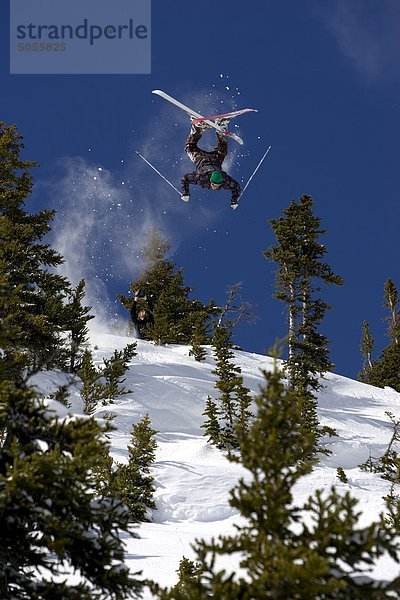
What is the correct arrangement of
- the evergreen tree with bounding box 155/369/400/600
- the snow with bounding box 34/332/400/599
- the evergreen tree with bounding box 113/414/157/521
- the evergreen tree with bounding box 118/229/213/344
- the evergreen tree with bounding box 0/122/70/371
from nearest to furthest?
1. the evergreen tree with bounding box 155/369/400/600
2. the snow with bounding box 34/332/400/599
3. the evergreen tree with bounding box 113/414/157/521
4. the evergreen tree with bounding box 0/122/70/371
5. the evergreen tree with bounding box 118/229/213/344

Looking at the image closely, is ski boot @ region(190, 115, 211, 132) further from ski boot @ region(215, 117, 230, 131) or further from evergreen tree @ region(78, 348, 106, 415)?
evergreen tree @ region(78, 348, 106, 415)

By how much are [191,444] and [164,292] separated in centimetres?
1754

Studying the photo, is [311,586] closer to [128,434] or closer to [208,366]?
[128,434]

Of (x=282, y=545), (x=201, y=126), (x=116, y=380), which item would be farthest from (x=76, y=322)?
(x=282, y=545)

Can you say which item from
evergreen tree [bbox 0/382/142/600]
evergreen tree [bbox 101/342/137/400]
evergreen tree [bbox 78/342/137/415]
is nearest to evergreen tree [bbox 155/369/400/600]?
evergreen tree [bbox 0/382/142/600]

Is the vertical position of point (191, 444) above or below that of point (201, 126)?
below

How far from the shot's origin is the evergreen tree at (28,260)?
1936 centimetres

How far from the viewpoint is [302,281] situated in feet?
87.6

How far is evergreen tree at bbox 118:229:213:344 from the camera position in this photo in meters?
34.2

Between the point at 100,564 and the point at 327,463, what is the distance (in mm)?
17228

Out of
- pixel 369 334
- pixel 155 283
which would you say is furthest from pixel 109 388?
pixel 369 334

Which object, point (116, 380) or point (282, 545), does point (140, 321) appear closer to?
point (116, 380)

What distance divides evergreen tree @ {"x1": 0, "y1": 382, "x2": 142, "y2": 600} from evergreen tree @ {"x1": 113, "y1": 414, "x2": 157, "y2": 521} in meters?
8.87

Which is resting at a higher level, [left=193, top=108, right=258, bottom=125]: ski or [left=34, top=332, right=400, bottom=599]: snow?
[left=193, top=108, right=258, bottom=125]: ski
